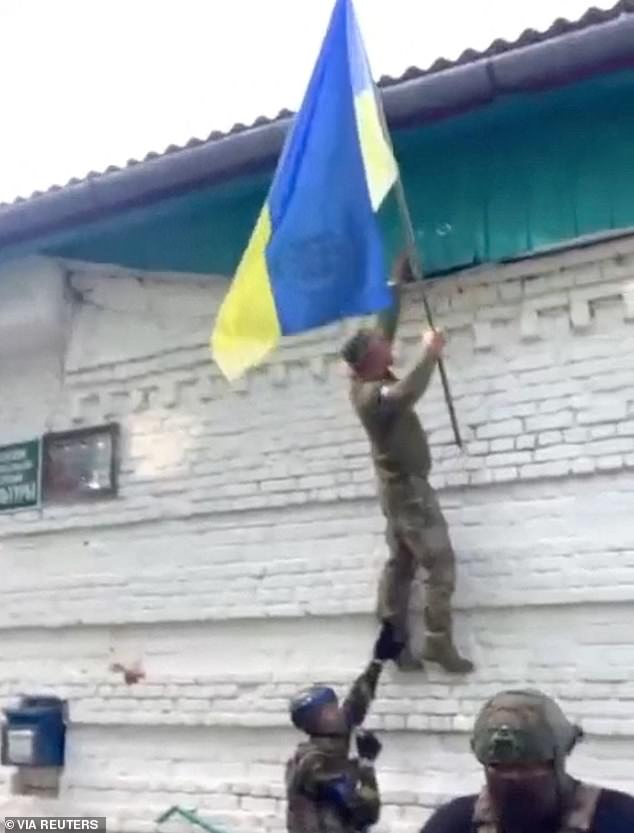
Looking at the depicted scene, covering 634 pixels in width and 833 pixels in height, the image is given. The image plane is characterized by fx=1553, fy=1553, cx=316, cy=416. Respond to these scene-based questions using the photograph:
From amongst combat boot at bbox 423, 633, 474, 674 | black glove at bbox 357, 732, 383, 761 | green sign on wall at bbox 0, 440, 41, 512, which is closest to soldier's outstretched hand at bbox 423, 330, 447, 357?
combat boot at bbox 423, 633, 474, 674

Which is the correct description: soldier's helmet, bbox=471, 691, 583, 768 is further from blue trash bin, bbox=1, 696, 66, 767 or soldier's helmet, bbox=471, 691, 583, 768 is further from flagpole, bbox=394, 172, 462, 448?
blue trash bin, bbox=1, 696, 66, 767

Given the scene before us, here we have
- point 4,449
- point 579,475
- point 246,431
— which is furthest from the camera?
point 4,449

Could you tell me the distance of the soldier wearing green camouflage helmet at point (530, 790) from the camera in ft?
12.5

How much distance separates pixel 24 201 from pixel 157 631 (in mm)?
2158

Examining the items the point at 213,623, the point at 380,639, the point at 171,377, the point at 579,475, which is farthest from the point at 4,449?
the point at 579,475

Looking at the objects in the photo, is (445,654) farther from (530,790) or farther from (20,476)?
(20,476)

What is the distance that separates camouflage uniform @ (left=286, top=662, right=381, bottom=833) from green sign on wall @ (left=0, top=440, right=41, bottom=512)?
9.67 feet

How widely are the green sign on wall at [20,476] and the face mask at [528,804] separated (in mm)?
4566

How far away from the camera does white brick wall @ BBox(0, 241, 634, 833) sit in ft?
19.8

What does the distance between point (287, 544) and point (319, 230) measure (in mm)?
1737

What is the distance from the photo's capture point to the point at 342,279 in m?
5.69

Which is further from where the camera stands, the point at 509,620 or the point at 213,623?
the point at 213,623

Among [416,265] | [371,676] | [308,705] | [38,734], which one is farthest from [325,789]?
[38,734]

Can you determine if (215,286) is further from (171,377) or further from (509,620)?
(509,620)
